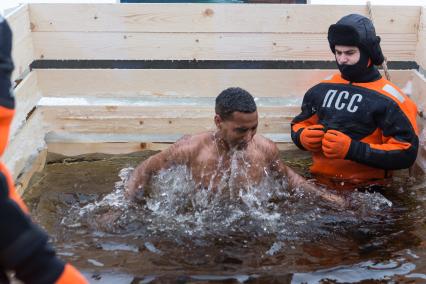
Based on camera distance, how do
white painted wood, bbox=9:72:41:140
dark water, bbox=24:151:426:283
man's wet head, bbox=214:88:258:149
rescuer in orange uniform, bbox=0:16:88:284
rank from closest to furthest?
rescuer in orange uniform, bbox=0:16:88:284, dark water, bbox=24:151:426:283, man's wet head, bbox=214:88:258:149, white painted wood, bbox=9:72:41:140

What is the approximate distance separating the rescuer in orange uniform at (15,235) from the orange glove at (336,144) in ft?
10.1

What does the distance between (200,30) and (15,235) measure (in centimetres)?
401

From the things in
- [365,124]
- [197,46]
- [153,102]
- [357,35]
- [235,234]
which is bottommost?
[235,234]

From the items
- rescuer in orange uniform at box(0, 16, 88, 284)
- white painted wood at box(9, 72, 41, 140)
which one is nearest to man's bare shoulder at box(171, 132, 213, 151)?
white painted wood at box(9, 72, 41, 140)

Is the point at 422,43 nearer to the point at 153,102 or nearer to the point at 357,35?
the point at 357,35

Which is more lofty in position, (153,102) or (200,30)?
(200,30)

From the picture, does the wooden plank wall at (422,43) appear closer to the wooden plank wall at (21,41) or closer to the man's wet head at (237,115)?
the man's wet head at (237,115)

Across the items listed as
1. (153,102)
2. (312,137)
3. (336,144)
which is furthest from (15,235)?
(153,102)

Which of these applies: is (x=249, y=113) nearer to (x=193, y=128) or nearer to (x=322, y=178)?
(x=322, y=178)

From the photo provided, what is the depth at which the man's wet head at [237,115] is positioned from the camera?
12.8 feet

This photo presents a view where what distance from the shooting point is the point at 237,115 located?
154 inches

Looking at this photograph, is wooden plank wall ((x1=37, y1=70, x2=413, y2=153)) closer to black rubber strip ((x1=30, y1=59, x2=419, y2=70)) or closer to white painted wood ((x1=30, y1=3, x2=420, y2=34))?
black rubber strip ((x1=30, y1=59, x2=419, y2=70))

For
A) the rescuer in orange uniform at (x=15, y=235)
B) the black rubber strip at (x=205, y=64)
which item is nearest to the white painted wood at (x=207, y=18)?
the black rubber strip at (x=205, y=64)

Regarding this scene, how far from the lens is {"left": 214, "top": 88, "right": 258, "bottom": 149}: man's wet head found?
3.90 m
